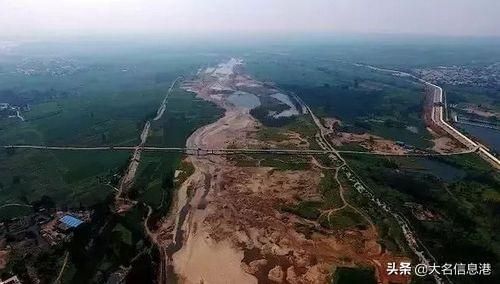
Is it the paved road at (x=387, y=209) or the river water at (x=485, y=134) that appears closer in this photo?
the paved road at (x=387, y=209)

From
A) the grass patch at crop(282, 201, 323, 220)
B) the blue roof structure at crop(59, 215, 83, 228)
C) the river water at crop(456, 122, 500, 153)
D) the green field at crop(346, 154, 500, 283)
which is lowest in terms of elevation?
the blue roof structure at crop(59, 215, 83, 228)

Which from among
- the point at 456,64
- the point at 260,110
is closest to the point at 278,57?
the point at 456,64

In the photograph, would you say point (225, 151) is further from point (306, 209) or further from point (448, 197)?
point (448, 197)

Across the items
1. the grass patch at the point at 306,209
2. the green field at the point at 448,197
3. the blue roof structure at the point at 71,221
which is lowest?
the blue roof structure at the point at 71,221

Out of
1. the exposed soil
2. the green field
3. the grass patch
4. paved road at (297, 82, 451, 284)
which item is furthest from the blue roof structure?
the green field

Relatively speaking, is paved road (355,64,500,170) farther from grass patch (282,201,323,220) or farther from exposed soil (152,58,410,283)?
grass patch (282,201,323,220)

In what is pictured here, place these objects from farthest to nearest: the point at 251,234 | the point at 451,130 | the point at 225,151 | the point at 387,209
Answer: the point at 451,130
the point at 225,151
the point at 387,209
the point at 251,234

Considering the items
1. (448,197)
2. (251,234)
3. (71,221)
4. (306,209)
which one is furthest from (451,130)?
(71,221)

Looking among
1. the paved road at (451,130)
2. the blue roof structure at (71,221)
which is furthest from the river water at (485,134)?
the blue roof structure at (71,221)

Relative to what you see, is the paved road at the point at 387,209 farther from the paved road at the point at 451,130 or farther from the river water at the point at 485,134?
the river water at the point at 485,134
